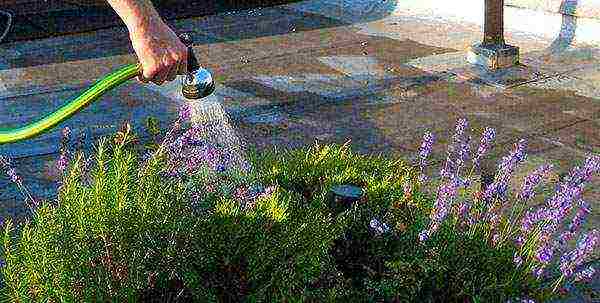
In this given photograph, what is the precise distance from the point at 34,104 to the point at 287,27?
4405 mm

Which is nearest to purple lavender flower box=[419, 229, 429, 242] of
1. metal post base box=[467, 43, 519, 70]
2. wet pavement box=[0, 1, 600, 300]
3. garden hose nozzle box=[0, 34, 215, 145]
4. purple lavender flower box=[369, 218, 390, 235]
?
purple lavender flower box=[369, 218, 390, 235]

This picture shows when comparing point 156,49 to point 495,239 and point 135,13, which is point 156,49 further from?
point 495,239

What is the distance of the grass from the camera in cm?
303

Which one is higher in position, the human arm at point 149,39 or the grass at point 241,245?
the human arm at point 149,39

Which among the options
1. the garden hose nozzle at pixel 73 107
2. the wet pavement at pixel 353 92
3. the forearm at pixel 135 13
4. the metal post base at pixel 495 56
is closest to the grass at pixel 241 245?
the garden hose nozzle at pixel 73 107

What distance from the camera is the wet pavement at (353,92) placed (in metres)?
6.64

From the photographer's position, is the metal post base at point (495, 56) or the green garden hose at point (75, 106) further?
the metal post base at point (495, 56)

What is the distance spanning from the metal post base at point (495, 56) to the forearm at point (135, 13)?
6.53m

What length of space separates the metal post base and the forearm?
6.53 metres

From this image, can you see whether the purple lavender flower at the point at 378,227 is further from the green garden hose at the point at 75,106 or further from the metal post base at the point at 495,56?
the metal post base at the point at 495,56

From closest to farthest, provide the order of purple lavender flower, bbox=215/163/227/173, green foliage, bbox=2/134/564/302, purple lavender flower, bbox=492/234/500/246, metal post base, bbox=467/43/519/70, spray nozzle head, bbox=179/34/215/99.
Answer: spray nozzle head, bbox=179/34/215/99, green foliage, bbox=2/134/564/302, purple lavender flower, bbox=492/234/500/246, purple lavender flower, bbox=215/163/227/173, metal post base, bbox=467/43/519/70

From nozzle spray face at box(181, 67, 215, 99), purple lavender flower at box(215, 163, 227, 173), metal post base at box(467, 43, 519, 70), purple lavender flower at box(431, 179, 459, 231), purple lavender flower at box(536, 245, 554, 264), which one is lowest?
metal post base at box(467, 43, 519, 70)

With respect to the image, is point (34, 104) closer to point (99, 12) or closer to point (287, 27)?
point (287, 27)

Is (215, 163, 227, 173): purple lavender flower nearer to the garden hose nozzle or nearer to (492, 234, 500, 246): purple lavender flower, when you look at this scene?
the garden hose nozzle
